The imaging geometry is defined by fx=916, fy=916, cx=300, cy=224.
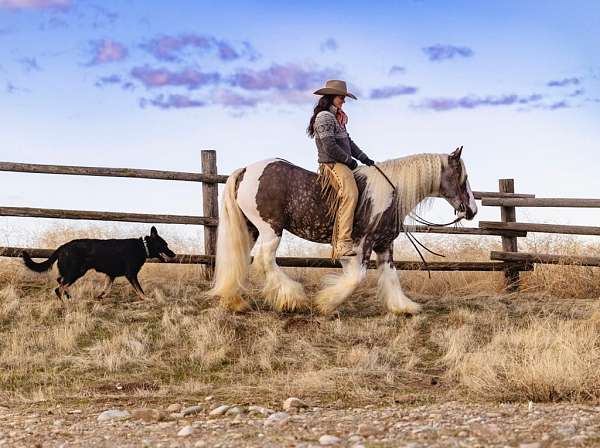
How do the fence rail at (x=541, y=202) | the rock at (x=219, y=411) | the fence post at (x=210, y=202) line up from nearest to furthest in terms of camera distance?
the rock at (x=219, y=411)
the fence post at (x=210, y=202)
the fence rail at (x=541, y=202)

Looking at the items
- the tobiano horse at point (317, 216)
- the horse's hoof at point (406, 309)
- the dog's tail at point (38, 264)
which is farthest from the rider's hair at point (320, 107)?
the dog's tail at point (38, 264)

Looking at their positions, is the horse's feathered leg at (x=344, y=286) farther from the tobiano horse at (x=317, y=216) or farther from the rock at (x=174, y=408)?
the rock at (x=174, y=408)

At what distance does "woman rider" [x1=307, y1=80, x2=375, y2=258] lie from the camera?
10.3m

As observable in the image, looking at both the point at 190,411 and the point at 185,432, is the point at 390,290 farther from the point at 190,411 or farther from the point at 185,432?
the point at 185,432

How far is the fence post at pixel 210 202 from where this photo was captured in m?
12.6

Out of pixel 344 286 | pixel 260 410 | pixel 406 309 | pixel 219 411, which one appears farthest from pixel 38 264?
pixel 260 410

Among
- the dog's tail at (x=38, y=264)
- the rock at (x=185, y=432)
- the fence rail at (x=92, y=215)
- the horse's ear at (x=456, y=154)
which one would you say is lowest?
the rock at (x=185, y=432)

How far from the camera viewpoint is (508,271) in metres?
13.9

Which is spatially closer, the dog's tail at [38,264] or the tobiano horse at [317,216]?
the tobiano horse at [317,216]

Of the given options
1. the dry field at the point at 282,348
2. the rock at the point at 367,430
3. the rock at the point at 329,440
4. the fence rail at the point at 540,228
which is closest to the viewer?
the rock at the point at 329,440

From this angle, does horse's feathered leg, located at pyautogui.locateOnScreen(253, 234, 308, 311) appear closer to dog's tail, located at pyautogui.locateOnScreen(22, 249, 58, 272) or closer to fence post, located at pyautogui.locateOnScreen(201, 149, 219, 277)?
fence post, located at pyautogui.locateOnScreen(201, 149, 219, 277)

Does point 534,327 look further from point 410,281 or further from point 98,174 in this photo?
point 98,174

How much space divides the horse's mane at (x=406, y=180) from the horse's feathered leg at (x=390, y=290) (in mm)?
541

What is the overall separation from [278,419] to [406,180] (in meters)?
5.22
